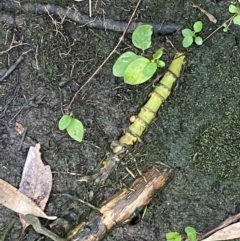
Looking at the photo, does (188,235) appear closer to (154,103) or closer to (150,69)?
(154,103)

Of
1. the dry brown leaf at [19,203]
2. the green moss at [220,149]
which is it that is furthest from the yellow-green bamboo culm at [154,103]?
the dry brown leaf at [19,203]

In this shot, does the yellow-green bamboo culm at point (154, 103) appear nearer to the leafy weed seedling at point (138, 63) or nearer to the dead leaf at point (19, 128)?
the leafy weed seedling at point (138, 63)

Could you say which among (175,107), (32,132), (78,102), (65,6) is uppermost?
(65,6)

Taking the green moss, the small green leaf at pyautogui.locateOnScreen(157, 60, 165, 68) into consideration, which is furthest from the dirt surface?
the small green leaf at pyautogui.locateOnScreen(157, 60, 165, 68)

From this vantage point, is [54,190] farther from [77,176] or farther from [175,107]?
[175,107]

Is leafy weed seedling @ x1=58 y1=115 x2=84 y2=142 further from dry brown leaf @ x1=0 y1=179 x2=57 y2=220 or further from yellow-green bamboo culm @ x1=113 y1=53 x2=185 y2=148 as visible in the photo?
dry brown leaf @ x1=0 y1=179 x2=57 y2=220

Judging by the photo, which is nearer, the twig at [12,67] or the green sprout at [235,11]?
the green sprout at [235,11]

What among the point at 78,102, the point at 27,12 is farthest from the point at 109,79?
the point at 27,12
